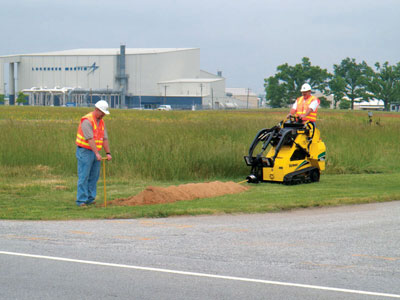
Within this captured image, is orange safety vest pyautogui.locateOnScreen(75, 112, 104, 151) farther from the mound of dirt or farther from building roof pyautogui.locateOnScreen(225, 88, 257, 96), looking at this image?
building roof pyautogui.locateOnScreen(225, 88, 257, 96)

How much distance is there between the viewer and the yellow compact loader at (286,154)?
573 inches

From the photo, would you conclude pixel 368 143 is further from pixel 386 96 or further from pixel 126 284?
pixel 386 96

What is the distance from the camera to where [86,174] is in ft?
38.5

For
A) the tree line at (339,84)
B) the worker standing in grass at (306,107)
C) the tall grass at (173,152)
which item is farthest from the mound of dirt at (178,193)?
the tree line at (339,84)

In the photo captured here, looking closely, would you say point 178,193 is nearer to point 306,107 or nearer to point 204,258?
point 306,107

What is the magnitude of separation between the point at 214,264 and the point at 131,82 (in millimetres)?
116598

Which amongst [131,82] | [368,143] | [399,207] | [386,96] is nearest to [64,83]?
[131,82]

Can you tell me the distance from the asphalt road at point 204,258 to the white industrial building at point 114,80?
11063 cm

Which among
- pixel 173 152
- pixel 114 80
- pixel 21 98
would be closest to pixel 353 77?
pixel 114 80

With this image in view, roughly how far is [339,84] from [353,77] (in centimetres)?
741

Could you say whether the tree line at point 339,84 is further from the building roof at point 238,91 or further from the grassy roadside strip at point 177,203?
the grassy roadside strip at point 177,203

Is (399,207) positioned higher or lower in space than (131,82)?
lower

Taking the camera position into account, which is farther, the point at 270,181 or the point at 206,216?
the point at 270,181

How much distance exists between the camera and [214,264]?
6.88m
